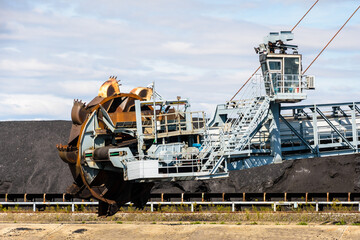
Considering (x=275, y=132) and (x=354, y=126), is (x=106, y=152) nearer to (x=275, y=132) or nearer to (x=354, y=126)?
(x=275, y=132)

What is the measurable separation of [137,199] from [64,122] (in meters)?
26.2

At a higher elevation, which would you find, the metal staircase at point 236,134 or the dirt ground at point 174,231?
the metal staircase at point 236,134

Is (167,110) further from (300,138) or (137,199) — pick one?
(300,138)

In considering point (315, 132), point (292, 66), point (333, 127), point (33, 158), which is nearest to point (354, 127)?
point (333, 127)

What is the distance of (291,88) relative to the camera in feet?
137

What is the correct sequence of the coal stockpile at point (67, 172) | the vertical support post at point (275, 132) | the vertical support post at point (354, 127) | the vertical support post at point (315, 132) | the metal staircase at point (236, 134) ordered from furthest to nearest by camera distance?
the coal stockpile at point (67, 172) < the vertical support post at point (354, 127) < the vertical support post at point (315, 132) < the vertical support post at point (275, 132) < the metal staircase at point (236, 134)

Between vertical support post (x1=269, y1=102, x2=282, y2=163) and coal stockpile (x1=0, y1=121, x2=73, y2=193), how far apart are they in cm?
2448

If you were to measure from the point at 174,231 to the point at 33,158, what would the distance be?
81.2 feet

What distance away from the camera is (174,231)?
41.5m

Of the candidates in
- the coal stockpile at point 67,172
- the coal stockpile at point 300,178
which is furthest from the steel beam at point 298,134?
the coal stockpile at point 67,172

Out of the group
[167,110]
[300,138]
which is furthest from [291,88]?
[167,110]

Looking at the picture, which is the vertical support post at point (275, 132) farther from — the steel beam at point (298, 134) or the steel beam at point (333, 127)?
the steel beam at point (333, 127)

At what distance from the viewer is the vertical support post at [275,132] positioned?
4144 centimetres

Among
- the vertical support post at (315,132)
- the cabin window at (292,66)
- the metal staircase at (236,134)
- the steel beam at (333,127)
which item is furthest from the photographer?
the steel beam at (333,127)
